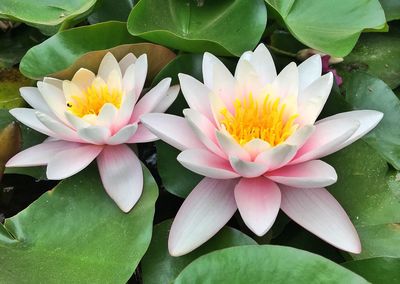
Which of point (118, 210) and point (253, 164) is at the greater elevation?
point (253, 164)

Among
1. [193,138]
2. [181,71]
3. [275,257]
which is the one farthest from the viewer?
[181,71]

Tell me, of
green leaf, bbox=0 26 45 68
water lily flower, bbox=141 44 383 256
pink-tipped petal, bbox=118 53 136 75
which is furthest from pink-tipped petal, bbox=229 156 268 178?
green leaf, bbox=0 26 45 68

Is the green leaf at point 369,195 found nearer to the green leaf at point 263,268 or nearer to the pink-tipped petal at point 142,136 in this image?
the green leaf at point 263,268

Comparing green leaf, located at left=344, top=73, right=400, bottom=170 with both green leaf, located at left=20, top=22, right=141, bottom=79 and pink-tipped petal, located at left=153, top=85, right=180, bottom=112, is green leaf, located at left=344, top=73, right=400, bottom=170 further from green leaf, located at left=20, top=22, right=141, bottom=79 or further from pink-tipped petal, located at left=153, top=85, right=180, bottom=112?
green leaf, located at left=20, top=22, right=141, bottom=79

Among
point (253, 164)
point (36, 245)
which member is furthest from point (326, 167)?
point (36, 245)

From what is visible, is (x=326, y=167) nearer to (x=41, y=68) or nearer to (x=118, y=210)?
(x=118, y=210)

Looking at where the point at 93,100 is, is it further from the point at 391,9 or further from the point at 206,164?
the point at 391,9
